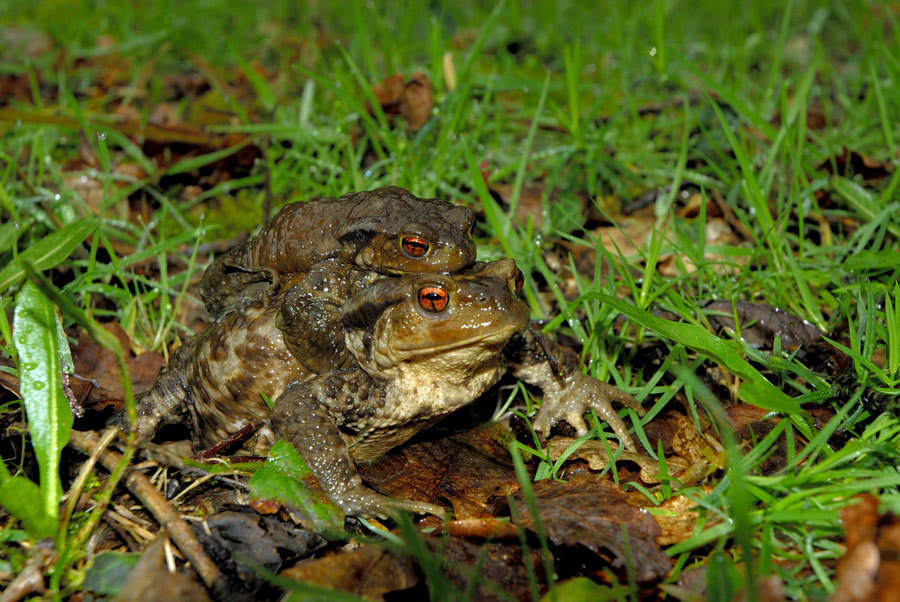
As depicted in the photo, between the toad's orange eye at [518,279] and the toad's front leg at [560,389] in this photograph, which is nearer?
the toad's orange eye at [518,279]

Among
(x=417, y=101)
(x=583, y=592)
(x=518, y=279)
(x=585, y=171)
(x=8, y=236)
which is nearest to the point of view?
(x=583, y=592)

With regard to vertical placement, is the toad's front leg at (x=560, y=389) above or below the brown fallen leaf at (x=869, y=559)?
below

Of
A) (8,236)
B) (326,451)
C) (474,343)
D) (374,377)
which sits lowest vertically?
(326,451)

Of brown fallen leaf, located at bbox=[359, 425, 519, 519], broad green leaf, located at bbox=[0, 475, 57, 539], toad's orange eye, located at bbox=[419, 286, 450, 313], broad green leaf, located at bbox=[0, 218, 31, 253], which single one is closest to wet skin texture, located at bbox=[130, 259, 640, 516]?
toad's orange eye, located at bbox=[419, 286, 450, 313]

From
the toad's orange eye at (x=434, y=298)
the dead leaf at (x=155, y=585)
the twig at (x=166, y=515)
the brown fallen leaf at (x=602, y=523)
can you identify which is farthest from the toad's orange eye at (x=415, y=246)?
the dead leaf at (x=155, y=585)

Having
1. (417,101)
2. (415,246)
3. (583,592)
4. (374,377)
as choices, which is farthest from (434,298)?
(417,101)

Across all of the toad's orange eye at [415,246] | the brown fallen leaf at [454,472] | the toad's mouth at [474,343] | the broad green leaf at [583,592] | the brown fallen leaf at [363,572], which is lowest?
the brown fallen leaf at [454,472]

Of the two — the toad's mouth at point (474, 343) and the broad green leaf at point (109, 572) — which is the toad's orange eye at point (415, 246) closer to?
the toad's mouth at point (474, 343)

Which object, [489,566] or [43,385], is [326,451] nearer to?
[489,566]
